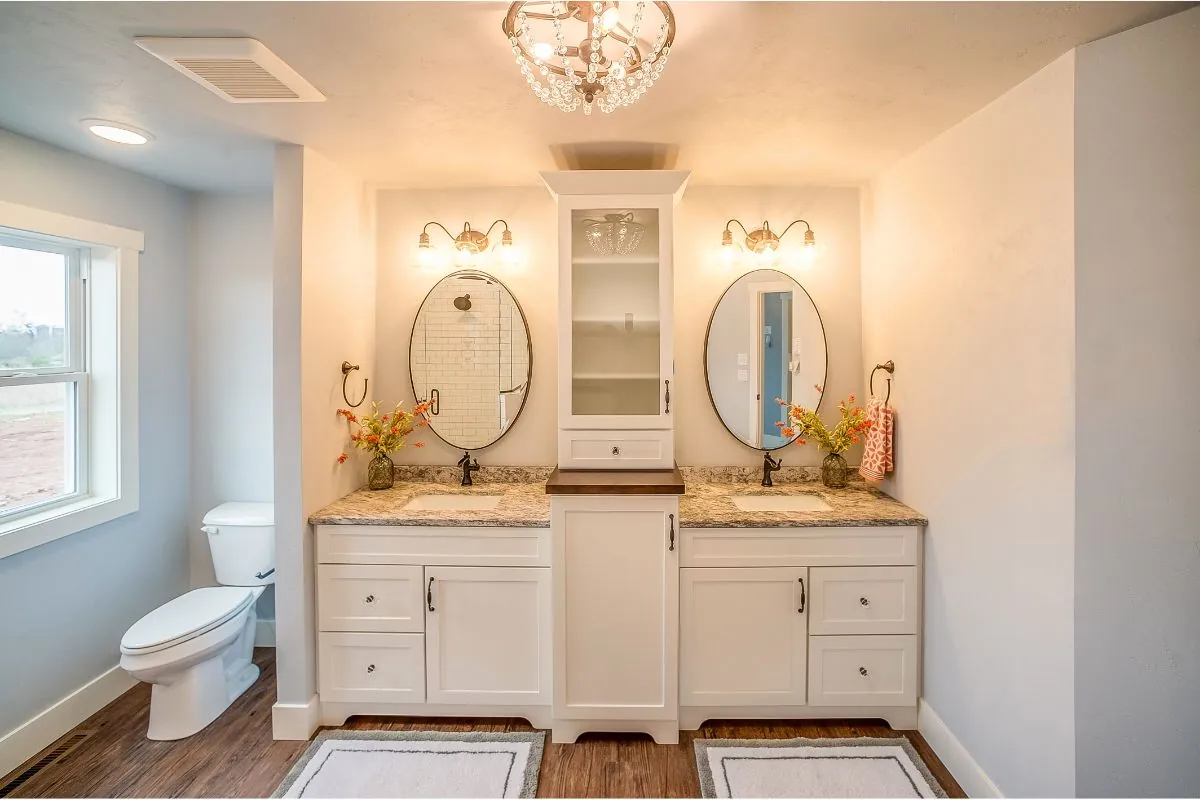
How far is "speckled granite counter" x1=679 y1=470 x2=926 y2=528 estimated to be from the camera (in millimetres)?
2307

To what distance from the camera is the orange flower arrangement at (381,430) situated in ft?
8.96

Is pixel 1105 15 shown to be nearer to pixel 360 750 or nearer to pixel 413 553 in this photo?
pixel 413 553

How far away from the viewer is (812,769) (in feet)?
6.95

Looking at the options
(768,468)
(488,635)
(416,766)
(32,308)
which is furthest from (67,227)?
(768,468)

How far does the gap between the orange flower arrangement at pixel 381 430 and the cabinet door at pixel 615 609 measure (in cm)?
94

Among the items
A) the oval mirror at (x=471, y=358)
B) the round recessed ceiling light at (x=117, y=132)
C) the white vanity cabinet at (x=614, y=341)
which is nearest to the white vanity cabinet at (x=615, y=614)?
the white vanity cabinet at (x=614, y=341)

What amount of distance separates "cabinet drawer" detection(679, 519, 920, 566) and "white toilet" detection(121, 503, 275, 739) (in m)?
1.89

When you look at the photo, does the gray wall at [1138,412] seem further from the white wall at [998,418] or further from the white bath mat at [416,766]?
the white bath mat at [416,766]

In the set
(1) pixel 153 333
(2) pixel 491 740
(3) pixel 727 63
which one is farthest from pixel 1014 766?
(1) pixel 153 333

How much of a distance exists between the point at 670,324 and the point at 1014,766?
1.85 meters

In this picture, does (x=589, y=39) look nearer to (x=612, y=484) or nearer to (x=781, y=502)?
(x=612, y=484)

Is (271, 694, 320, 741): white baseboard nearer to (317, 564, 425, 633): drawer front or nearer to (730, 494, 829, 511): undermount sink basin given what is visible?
(317, 564, 425, 633): drawer front

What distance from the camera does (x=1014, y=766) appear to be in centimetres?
180

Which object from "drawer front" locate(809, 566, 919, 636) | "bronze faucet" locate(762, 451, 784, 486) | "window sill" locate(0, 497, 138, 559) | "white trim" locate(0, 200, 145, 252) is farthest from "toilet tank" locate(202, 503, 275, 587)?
"drawer front" locate(809, 566, 919, 636)
